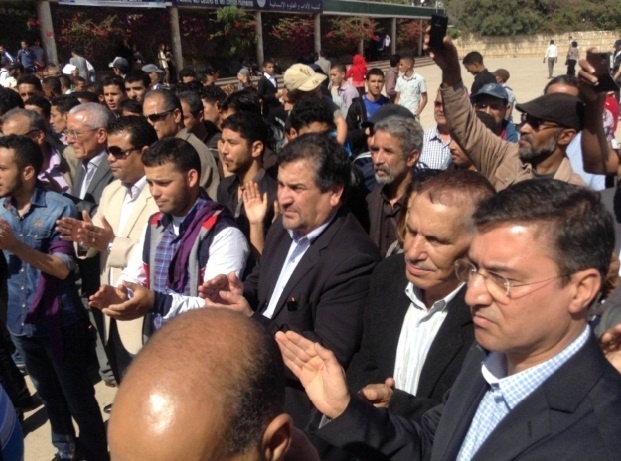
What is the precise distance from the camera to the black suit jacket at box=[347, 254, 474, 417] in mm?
2072

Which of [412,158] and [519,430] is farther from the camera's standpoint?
[412,158]

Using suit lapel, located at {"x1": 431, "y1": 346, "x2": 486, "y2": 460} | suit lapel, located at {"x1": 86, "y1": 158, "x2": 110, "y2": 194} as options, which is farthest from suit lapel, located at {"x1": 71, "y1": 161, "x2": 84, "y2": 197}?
suit lapel, located at {"x1": 431, "y1": 346, "x2": 486, "y2": 460}

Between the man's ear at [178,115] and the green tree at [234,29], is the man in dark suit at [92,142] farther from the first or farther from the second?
the green tree at [234,29]

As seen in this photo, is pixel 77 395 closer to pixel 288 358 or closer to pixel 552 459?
pixel 288 358

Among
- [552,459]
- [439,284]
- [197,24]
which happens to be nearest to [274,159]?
[439,284]

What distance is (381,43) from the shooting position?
3428cm

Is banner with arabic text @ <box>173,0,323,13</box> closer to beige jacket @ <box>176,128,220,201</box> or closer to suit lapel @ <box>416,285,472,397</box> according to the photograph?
beige jacket @ <box>176,128,220,201</box>

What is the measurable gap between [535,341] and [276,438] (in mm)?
771

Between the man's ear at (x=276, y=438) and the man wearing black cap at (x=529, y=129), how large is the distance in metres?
2.56

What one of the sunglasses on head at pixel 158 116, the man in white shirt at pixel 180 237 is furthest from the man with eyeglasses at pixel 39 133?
the man in white shirt at pixel 180 237

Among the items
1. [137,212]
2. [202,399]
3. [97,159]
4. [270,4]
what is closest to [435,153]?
[137,212]

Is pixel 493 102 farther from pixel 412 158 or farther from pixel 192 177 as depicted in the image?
pixel 192 177

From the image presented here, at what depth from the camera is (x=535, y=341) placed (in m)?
1.53

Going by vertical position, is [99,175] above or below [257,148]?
below
